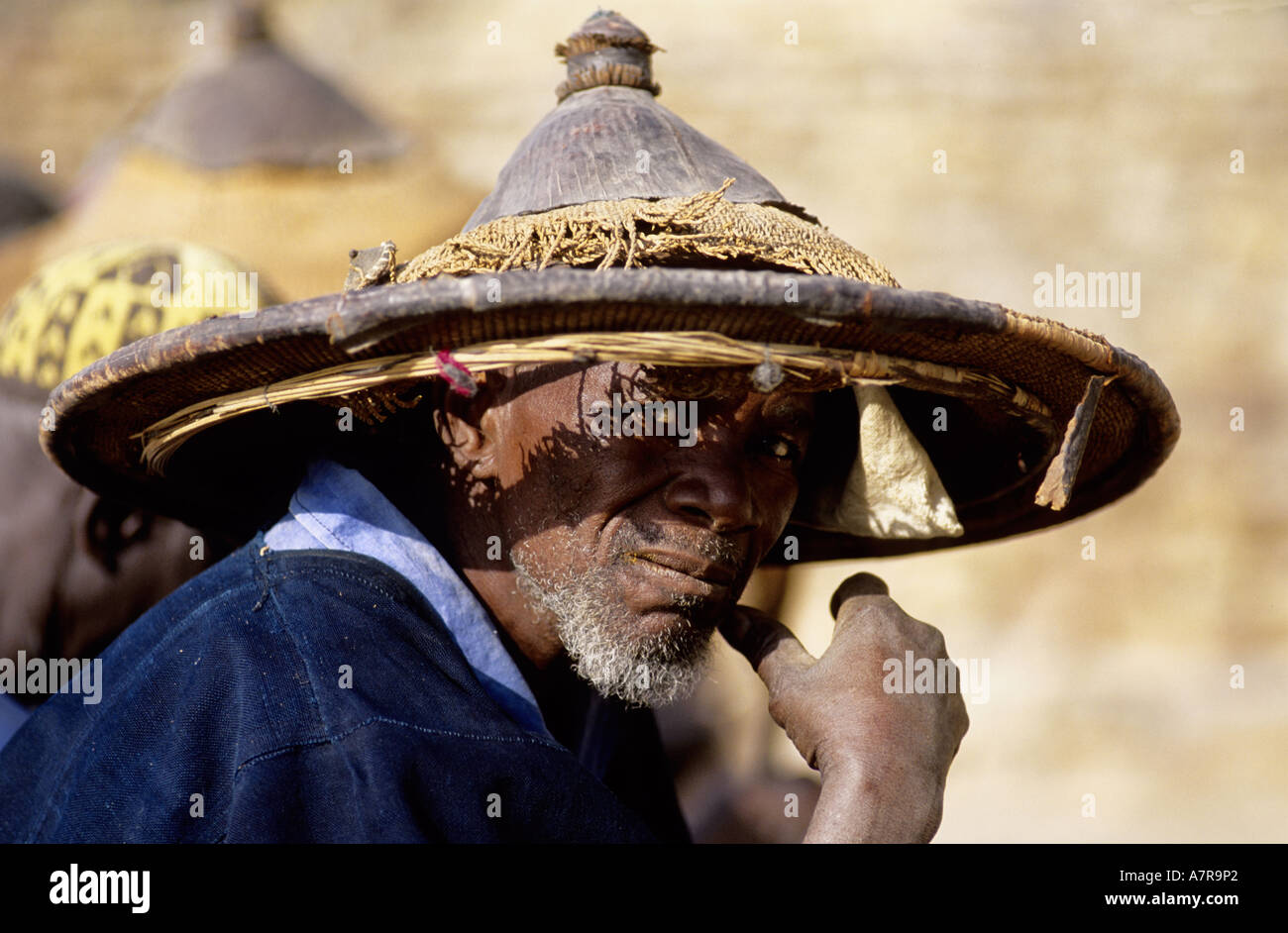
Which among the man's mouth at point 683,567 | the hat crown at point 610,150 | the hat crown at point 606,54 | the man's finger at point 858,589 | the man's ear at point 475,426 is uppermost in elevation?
the hat crown at point 606,54

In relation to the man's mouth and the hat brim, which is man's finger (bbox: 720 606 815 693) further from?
the hat brim

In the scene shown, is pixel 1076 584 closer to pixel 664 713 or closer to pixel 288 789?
pixel 664 713

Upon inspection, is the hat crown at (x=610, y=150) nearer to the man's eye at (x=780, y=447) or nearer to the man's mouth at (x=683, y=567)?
the man's eye at (x=780, y=447)

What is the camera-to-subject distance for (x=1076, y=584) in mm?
7082

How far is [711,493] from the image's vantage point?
5.93ft

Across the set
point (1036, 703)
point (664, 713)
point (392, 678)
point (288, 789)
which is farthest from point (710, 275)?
point (1036, 703)

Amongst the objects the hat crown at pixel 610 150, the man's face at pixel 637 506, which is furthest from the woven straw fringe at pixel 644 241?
the man's face at pixel 637 506

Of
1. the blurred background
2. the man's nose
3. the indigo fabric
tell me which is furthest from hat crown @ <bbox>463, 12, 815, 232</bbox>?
the blurred background

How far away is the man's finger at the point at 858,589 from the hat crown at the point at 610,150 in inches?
23.4

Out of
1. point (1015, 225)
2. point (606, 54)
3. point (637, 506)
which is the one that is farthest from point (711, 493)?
point (1015, 225)

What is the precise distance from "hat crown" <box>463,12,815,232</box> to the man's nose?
0.42m

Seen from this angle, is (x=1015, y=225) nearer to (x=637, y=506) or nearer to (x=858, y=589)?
(x=858, y=589)

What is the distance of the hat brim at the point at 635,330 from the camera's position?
4.49 feet

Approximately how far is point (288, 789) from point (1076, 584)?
630 centimetres
